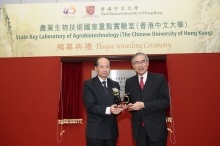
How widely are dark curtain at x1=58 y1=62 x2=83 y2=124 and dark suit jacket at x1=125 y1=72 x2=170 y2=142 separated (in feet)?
4.02

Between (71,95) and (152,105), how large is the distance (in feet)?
5.03

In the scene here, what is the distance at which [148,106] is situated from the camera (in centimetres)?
162

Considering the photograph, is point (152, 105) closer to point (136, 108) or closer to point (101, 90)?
point (136, 108)

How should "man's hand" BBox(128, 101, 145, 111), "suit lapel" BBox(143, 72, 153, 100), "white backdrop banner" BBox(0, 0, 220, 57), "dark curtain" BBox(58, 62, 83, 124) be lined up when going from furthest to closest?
1. "white backdrop banner" BBox(0, 0, 220, 57)
2. "dark curtain" BBox(58, 62, 83, 124)
3. "suit lapel" BBox(143, 72, 153, 100)
4. "man's hand" BBox(128, 101, 145, 111)

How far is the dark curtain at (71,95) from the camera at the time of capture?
9.09 ft

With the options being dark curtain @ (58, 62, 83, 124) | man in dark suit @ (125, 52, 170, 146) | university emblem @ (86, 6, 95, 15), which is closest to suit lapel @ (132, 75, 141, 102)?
man in dark suit @ (125, 52, 170, 146)

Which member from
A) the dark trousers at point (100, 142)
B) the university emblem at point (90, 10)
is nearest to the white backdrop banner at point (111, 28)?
the university emblem at point (90, 10)

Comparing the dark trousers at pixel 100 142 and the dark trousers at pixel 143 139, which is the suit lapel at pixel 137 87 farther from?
the dark trousers at pixel 100 142

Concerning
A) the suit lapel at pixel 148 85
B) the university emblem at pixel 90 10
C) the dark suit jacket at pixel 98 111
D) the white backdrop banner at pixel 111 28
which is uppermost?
the university emblem at pixel 90 10

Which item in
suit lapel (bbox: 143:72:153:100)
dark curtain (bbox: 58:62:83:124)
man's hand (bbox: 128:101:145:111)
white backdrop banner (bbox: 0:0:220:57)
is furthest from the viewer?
white backdrop banner (bbox: 0:0:220:57)

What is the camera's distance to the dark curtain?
109 inches

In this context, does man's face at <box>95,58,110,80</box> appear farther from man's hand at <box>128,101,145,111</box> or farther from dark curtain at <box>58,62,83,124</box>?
dark curtain at <box>58,62,83,124</box>

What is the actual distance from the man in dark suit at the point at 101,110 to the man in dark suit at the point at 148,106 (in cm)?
20

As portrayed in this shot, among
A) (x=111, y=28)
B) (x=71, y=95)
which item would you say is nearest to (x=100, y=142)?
(x=71, y=95)
